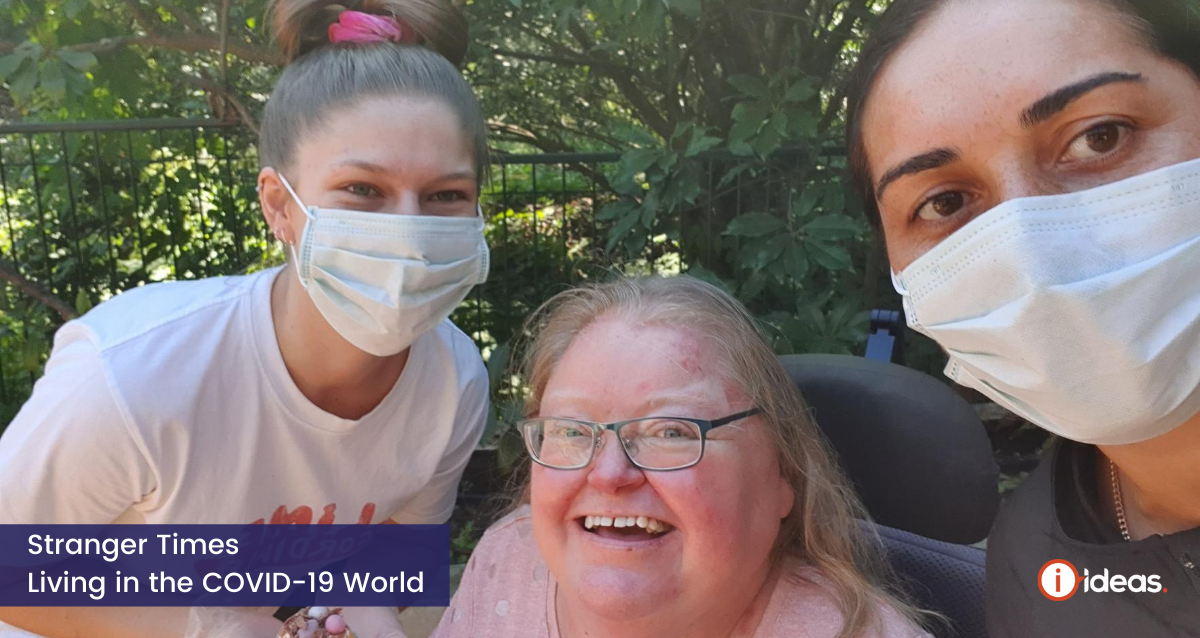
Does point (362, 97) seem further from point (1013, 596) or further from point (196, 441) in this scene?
point (1013, 596)

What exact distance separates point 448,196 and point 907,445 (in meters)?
1.19

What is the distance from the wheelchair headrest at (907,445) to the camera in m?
1.71

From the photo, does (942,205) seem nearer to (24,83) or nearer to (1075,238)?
(1075,238)

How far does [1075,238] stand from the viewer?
1218 millimetres

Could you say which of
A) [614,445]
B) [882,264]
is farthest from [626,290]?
[882,264]

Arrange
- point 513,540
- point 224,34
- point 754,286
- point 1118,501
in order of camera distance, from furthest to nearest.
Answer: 1. point 224,34
2. point 754,286
3. point 513,540
4. point 1118,501

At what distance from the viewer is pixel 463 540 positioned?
15.1 feet

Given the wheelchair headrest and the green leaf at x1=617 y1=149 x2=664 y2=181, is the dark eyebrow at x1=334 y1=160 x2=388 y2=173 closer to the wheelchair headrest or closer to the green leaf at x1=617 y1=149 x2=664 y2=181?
the wheelchair headrest

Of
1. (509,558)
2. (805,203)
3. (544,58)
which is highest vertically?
(544,58)

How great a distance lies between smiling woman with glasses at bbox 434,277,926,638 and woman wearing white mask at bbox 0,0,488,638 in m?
0.54

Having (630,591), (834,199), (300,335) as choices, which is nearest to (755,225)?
(834,199)

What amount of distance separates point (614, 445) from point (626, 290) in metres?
0.40

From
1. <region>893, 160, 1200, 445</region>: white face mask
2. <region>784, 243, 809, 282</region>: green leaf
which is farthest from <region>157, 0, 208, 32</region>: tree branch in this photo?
<region>893, 160, 1200, 445</region>: white face mask

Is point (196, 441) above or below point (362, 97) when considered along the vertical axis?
below
